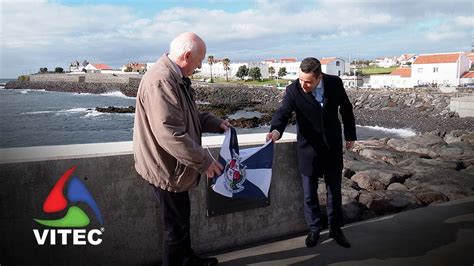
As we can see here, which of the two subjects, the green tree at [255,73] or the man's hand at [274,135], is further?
the green tree at [255,73]

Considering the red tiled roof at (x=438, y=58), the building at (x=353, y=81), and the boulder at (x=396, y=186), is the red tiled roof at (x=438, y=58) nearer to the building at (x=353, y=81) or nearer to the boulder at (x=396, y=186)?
the building at (x=353, y=81)

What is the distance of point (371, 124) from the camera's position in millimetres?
37406

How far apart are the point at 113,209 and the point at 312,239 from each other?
1928 millimetres

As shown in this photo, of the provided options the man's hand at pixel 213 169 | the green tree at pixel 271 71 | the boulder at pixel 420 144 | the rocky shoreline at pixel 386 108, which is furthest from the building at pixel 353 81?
the man's hand at pixel 213 169

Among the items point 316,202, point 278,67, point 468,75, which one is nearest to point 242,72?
point 278,67

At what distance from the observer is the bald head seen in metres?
2.92

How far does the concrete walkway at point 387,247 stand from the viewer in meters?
3.75

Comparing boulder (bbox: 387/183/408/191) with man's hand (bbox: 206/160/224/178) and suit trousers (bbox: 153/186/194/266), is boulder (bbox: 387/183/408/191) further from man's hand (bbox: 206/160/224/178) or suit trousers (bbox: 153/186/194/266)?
man's hand (bbox: 206/160/224/178)

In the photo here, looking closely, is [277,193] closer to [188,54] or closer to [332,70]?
[188,54]

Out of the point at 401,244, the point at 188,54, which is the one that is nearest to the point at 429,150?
the point at 401,244

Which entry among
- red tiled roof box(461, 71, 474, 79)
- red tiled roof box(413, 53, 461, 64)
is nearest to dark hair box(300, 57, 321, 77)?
red tiled roof box(461, 71, 474, 79)

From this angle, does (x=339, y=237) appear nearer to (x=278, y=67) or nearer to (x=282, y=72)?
(x=282, y=72)

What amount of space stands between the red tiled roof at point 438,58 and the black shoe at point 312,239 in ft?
222

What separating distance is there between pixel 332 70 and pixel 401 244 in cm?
8603
